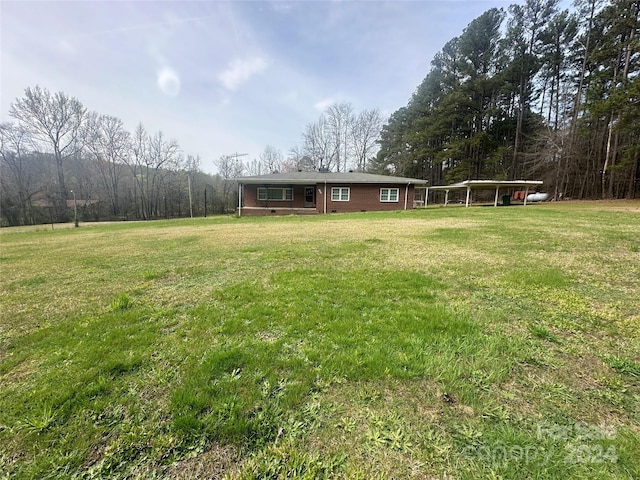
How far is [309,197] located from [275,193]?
2.80m

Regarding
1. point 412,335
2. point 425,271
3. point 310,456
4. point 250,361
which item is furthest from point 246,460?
point 425,271

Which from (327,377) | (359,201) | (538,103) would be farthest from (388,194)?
(538,103)

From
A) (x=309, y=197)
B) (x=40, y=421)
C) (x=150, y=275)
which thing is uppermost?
(x=309, y=197)

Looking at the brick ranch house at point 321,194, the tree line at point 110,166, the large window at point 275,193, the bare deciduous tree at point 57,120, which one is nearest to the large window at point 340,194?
the brick ranch house at point 321,194

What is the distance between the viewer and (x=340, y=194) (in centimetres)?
2012

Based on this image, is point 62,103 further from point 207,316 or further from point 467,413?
point 467,413

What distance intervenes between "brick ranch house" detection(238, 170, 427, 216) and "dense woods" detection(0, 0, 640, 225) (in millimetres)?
11196

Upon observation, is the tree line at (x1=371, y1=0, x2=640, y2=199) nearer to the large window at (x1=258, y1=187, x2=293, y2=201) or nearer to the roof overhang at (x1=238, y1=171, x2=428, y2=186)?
the roof overhang at (x1=238, y1=171, x2=428, y2=186)

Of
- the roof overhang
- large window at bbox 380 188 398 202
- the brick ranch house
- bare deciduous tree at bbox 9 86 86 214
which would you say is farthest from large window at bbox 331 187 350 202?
bare deciduous tree at bbox 9 86 86 214

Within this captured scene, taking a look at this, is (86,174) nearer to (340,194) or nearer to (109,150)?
(109,150)

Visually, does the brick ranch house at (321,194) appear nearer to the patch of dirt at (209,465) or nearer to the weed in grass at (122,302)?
the weed in grass at (122,302)

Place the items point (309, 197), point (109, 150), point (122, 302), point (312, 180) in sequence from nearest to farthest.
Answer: point (122, 302)
point (312, 180)
point (309, 197)
point (109, 150)

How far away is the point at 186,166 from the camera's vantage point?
4047cm

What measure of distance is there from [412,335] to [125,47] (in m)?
13.7
